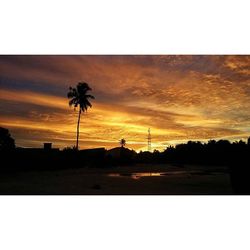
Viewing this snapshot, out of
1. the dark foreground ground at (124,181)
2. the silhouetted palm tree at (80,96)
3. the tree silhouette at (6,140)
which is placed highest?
the silhouetted palm tree at (80,96)

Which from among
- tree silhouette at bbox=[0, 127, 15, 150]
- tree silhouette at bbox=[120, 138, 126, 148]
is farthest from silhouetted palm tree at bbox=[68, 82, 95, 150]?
tree silhouette at bbox=[0, 127, 15, 150]

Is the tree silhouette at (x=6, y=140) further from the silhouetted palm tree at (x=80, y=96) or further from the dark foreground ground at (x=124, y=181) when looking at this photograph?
the silhouetted palm tree at (x=80, y=96)

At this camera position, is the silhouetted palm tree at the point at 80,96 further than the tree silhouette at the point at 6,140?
No

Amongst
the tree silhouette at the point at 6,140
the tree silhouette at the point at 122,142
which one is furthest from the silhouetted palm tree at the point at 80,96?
the tree silhouette at the point at 6,140

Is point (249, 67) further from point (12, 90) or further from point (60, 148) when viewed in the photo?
point (12, 90)

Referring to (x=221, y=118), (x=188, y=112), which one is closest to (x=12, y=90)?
(x=188, y=112)

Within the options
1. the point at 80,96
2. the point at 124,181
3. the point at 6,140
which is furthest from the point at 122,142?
the point at 6,140

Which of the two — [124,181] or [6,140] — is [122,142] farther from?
[6,140]
